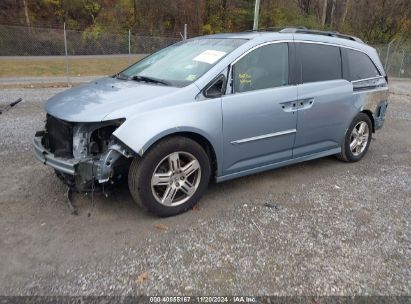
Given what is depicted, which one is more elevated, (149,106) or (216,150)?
(149,106)

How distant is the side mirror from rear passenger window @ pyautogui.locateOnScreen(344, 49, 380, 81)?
2.03 meters

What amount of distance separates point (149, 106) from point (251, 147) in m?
1.23

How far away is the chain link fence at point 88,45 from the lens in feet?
63.6

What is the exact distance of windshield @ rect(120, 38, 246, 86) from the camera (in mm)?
3539

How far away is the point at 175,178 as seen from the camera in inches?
129

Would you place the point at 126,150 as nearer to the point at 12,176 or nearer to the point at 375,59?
the point at 12,176

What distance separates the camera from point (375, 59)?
5035 millimetres

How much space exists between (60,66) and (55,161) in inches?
654

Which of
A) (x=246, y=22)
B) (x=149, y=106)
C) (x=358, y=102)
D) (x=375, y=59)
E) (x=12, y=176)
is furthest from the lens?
(x=246, y=22)

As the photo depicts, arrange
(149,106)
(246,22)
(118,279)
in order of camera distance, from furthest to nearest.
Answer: (246,22)
(149,106)
(118,279)

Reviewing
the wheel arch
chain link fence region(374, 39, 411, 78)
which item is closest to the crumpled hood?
the wheel arch

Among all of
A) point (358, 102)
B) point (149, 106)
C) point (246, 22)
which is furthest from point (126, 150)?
point (246, 22)

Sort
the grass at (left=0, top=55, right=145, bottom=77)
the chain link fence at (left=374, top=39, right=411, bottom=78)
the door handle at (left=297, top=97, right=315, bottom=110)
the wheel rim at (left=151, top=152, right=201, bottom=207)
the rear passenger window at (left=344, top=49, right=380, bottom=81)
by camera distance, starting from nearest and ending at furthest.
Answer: the wheel rim at (left=151, top=152, right=201, bottom=207), the door handle at (left=297, top=97, right=315, bottom=110), the rear passenger window at (left=344, top=49, right=380, bottom=81), the grass at (left=0, top=55, right=145, bottom=77), the chain link fence at (left=374, top=39, right=411, bottom=78)

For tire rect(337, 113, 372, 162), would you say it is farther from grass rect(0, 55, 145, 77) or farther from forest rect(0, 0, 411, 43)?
forest rect(0, 0, 411, 43)
